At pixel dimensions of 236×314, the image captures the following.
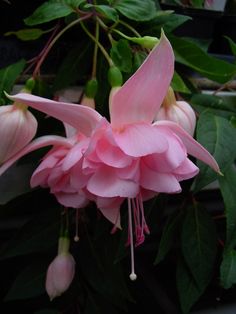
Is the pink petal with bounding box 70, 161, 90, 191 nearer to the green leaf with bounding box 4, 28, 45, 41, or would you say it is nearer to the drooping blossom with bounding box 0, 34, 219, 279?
the drooping blossom with bounding box 0, 34, 219, 279

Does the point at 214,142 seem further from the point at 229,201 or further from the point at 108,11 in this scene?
the point at 108,11

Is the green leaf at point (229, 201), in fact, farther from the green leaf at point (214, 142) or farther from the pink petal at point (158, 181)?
the pink petal at point (158, 181)

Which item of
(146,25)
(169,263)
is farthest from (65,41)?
(169,263)

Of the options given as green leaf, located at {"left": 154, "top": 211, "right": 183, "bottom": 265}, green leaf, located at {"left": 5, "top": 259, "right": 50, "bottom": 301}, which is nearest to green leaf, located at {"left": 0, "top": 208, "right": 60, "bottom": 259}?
green leaf, located at {"left": 5, "top": 259, "right": 50, "bottom": 301}

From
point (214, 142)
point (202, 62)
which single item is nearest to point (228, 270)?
point (214, 142)

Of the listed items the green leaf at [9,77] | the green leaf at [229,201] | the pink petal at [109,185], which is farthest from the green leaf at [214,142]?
the green leaf at [9,77]

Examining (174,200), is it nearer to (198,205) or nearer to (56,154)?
(198,205)
